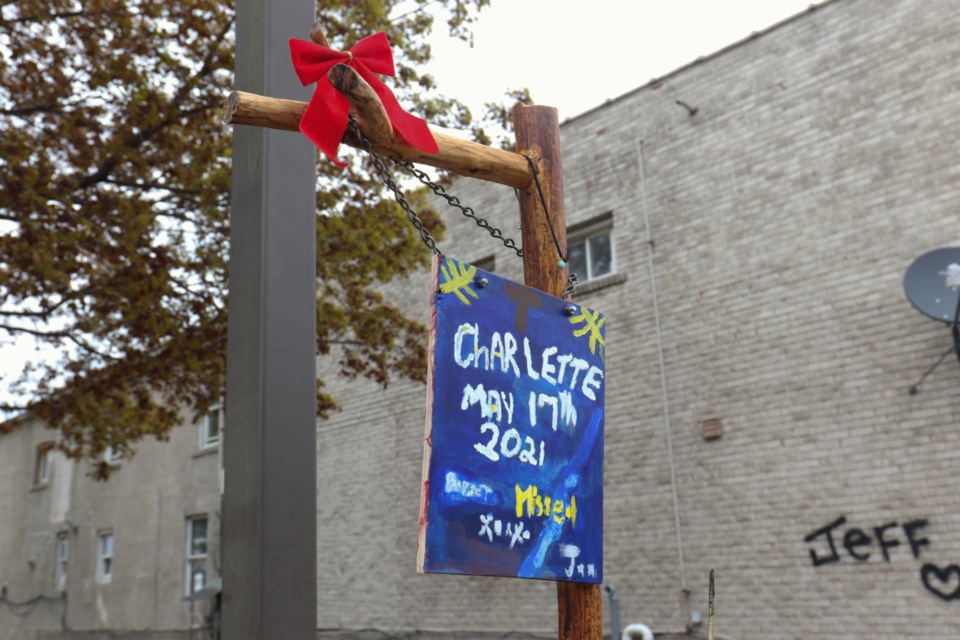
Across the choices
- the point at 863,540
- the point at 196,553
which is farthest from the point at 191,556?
the point at 863,540

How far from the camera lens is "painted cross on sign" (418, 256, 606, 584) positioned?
2740mm

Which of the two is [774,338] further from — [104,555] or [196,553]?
[104,555]

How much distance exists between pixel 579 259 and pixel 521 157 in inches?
347

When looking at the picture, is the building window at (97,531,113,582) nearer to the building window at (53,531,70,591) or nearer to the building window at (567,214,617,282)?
the building window at (53,531,70,591)

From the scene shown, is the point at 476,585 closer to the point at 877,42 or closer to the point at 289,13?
the point at 877,42

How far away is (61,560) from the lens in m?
23.2

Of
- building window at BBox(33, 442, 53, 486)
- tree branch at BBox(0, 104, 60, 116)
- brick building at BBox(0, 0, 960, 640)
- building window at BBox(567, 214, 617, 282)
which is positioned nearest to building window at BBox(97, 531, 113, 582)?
building window at BBox(33, 442, 53, 486)

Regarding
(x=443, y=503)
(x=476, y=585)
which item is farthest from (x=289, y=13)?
(x=476, y=585)

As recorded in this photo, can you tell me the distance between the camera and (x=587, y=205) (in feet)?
39.6

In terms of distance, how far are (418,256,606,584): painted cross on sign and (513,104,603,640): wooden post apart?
0.18 meters

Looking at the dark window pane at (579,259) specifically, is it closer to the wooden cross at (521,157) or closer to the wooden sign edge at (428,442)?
the wooden cross at (521,157)

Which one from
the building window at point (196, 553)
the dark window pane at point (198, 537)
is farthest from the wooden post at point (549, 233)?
the dark window pane at point (198, 537)

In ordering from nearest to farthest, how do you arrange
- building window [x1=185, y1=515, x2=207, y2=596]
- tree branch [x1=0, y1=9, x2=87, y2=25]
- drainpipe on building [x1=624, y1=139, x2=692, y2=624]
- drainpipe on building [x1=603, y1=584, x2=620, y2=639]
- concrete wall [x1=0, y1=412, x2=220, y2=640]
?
tree branch [x1=0, y1=9, x2=87, y2=25], drainpipe on building [x1=624, y1=139, x2=692, y2=624], drainpipe on building [x1=603, y1=584, x2=620, y2=639], building window [x1=185, y1=515, x2=207, y2=596], concrete wall [x1=0, y1=412, x2=220, y2=640]

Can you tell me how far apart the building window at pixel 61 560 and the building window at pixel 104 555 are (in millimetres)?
1957
